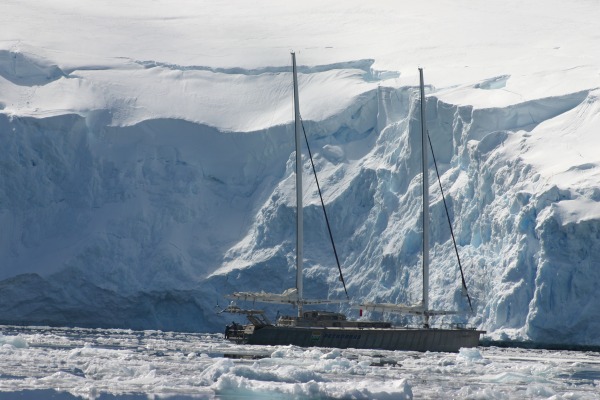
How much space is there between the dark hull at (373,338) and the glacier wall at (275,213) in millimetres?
5703

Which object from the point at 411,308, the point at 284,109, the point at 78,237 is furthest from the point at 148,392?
the point at 284,109

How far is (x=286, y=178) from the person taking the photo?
65.7 m

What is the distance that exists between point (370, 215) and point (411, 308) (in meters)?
13.6

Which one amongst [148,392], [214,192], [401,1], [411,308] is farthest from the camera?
[401,1]

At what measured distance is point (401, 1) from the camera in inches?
3782

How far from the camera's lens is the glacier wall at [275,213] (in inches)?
2162

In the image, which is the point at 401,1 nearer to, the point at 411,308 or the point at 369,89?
the point at 369,89

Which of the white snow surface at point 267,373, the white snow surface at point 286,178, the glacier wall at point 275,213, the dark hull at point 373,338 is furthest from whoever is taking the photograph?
the white snow surface at point 286,178

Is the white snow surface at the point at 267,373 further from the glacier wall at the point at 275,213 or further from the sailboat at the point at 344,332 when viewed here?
the glacier wall at the point at 275,213

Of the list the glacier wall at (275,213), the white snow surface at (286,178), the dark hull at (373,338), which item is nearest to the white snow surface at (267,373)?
the dark hull at (373,338)

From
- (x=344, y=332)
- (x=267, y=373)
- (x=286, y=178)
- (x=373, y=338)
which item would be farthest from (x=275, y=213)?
(x=267, y=373)

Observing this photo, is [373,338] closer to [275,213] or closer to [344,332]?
[344,332]

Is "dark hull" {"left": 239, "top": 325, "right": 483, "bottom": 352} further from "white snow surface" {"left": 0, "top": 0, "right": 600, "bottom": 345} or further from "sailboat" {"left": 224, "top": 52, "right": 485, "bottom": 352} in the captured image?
"white snow surface" {"left": 0, "top": 0, "right": 600, "bottom": 345}

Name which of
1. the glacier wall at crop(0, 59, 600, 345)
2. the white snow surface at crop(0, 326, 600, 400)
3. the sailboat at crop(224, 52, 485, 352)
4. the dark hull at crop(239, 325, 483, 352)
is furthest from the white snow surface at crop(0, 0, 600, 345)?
the white snow surface at crop(0, 326, 600, 400)
